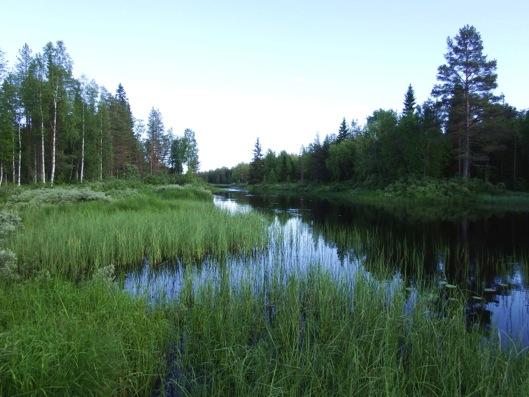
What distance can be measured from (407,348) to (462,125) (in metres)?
43.3

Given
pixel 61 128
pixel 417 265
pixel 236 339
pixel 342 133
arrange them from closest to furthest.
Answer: pixel 236 339
pixel 417 265
pixel 61 128
pixel 342 133

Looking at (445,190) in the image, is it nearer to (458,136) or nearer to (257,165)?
(458,136)

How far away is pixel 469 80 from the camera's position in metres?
39.6

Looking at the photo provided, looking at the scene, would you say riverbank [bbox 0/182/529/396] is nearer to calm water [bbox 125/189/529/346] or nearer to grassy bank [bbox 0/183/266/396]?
grassy bank [bbox 0/183/266/396]

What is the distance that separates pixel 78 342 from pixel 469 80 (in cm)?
4709

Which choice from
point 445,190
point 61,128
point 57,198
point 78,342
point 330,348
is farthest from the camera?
point 445,190

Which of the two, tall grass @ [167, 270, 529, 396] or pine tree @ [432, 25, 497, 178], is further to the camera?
pine tree @ [432, 25, 497, 178]

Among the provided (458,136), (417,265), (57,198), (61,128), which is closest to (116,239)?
(57,198)

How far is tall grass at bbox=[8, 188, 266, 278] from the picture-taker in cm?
839

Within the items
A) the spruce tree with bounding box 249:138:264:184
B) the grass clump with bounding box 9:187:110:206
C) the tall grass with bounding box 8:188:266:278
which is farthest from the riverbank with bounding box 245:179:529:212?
the spruce tree with bounding box 249:138:264:184

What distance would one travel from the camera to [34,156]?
4484cm

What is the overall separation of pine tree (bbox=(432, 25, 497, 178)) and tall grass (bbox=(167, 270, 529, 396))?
134 ft

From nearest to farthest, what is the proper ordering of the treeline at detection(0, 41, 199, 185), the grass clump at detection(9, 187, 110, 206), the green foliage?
the grass clump at detection(9, 187, 110, 206), the treeline at detection(0, 41, 199, 185), the green foliage

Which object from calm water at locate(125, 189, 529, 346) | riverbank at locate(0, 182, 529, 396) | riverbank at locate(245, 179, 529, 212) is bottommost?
calm water at locate(125, 189, 529, 346)
